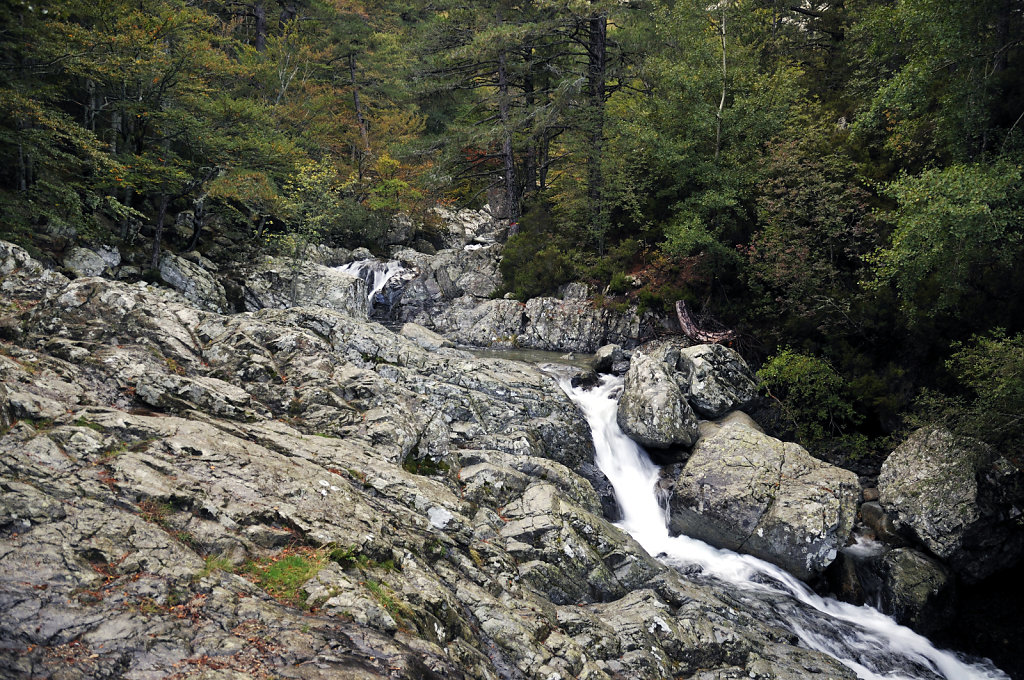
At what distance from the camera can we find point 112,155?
18344mm

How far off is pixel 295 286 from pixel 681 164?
1704 centimetres

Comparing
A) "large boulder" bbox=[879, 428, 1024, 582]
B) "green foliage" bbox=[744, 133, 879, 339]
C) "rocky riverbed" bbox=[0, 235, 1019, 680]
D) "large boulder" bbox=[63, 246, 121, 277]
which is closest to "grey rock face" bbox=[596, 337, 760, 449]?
"rocky riverbed" bbox=[0, 235, 1019, 680]

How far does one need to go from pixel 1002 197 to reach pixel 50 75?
90.3ft

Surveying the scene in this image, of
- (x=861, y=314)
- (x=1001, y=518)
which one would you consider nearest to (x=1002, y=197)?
(x=861, y=314)

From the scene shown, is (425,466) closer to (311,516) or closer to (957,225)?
(311,516)

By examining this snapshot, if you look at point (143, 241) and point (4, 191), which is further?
point (143, 241)

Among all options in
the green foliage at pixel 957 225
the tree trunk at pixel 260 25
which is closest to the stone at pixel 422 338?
the green foliage at pixel 957 225

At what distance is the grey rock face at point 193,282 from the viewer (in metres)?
20.2

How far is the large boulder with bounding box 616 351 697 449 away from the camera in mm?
14289

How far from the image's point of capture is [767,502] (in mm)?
11656

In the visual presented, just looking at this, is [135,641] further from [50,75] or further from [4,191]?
[50,75]

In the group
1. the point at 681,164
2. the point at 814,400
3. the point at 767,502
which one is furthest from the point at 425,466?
the point at 681,164

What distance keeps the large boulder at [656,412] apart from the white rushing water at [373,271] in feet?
55.9

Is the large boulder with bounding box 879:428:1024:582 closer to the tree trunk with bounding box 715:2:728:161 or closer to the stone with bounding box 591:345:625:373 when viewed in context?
the stone with bounding box 591:345:625:373
